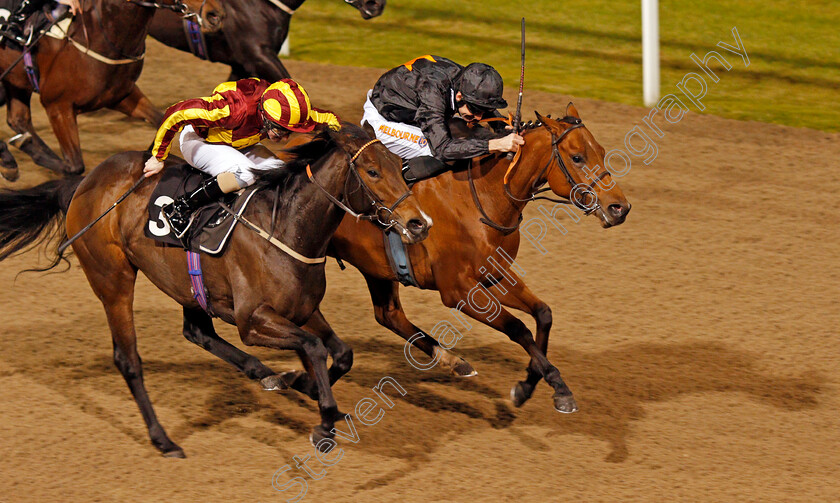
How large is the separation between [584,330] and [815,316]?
5.00 ft

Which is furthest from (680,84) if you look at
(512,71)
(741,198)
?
(741,198)

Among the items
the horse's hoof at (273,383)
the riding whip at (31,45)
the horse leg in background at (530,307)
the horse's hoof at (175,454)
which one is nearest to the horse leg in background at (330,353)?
the horse's hoof at (273,383)

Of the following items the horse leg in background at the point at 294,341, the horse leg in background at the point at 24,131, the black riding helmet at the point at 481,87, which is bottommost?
the horse leg in background at the point at 24,131

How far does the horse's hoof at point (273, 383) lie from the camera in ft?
19.6

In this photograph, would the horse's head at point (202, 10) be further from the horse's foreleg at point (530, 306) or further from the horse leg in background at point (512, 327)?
the horse's foreleg at point (530, 306)

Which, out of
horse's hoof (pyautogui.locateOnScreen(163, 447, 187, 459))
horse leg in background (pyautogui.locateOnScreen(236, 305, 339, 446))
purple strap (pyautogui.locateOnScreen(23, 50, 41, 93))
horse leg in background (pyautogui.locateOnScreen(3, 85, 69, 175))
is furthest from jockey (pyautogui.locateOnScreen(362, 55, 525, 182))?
horse leg in background (pyautogui.locateOnScreen(3, 85, 69, 175))

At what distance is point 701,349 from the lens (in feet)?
23.0

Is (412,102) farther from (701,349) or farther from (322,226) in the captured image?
(701,349)

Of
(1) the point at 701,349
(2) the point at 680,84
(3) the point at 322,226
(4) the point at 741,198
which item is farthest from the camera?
(2) the point at 680,84

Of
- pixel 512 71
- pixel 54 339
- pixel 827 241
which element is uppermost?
pixel 827 241

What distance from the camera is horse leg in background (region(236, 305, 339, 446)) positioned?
17.4 ft

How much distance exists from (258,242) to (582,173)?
161 cm

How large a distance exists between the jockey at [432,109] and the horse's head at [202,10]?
194 cm

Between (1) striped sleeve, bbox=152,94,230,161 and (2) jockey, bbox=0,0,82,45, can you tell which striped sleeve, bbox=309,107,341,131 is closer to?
(1) striped sleeve, bbox=152,94,230,161
